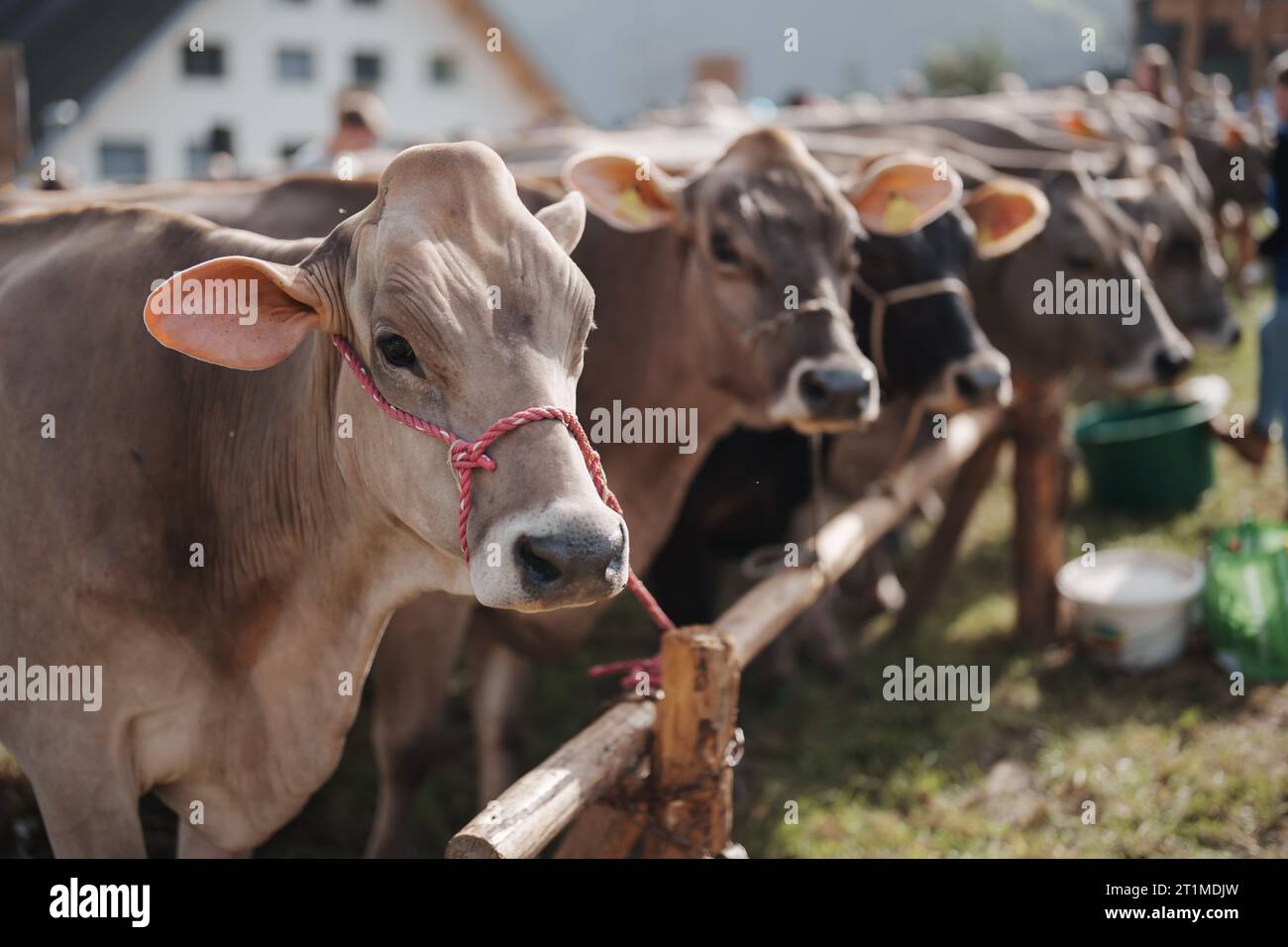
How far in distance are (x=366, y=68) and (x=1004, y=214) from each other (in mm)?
24044

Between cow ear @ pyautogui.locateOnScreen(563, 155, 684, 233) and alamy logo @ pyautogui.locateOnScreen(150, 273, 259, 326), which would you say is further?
cow ear @ pyautogui.locateOnScreen(563, 155, 684, 233)

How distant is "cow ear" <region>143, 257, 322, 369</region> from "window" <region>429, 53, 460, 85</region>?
25.6 metres

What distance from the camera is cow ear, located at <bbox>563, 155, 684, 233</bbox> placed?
12.1 feet

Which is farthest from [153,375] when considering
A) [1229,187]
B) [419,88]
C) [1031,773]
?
[419,88]

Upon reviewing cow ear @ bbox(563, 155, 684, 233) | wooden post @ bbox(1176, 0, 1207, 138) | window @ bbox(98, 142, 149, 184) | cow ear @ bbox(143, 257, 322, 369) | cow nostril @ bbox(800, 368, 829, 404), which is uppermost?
window @ bbox(98, 142, 149, 184)

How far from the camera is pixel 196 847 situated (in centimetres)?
300

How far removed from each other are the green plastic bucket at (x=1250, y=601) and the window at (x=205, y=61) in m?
21.7

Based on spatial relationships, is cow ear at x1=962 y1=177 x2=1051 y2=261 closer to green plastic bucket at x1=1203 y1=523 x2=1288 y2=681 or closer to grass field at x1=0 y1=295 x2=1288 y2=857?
green plastic bucket at x1=1203 y1=523 x2=1288 y2=681

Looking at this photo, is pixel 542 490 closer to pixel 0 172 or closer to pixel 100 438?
pixel 100 438

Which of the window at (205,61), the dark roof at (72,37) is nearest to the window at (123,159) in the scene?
the dark roof at (72,37)

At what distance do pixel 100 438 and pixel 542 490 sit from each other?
3.65ft

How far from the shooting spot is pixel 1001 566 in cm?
702
